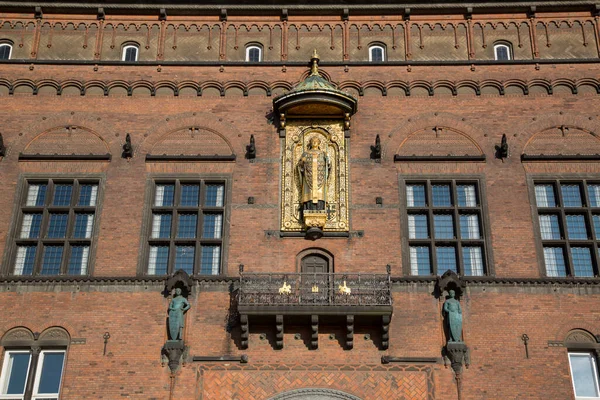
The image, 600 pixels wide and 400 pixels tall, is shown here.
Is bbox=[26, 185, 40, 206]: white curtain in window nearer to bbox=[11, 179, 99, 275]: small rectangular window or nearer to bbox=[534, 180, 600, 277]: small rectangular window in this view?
bbox=[11, 179, 99, 275]: small rectangular window

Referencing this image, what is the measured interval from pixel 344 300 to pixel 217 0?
10603mm

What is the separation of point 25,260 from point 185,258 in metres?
4.32

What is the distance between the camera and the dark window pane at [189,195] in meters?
22.8

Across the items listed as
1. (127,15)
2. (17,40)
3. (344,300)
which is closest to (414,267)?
(344,300)

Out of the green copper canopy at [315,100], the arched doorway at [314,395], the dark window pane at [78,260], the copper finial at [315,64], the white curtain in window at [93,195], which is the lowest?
the arched doorway at [314,395]

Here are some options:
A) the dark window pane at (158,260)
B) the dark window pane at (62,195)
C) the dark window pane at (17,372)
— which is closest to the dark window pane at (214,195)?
the dark window pane at (158,260)

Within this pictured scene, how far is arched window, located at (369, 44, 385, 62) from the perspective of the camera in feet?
81.9

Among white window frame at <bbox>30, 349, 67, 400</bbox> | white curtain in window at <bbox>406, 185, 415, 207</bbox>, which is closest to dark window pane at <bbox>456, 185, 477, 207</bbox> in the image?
white curtain in window at <bbox>406, 185, 415, 207</bbox>

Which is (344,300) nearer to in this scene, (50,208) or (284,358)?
(284,358)

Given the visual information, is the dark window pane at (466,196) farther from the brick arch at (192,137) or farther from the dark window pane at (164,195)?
the dark window pane at (164,195)

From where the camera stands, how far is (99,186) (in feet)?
74.9

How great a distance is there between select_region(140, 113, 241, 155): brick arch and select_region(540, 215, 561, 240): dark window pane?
8575mm

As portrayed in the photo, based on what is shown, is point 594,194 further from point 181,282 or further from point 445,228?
point 181,282

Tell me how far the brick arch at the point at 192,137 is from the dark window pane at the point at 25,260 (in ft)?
13.6
